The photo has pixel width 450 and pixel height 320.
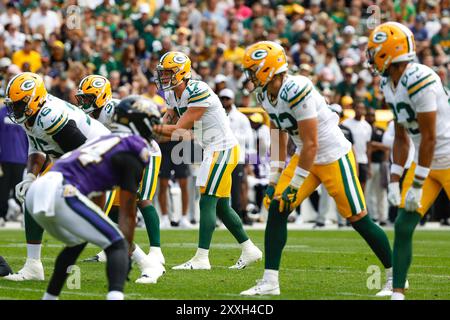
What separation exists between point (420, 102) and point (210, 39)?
513 inches

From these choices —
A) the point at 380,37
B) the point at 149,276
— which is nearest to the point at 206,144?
the point at 149,276

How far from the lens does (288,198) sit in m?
7.04

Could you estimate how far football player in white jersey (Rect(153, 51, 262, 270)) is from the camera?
9383 millimetres

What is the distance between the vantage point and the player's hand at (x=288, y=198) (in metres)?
7.04

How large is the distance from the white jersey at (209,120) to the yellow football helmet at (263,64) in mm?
2184

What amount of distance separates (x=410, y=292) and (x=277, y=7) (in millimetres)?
14584

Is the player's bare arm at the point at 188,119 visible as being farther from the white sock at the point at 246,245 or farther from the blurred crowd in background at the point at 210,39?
the blurred crowd in background at the point at 210,39

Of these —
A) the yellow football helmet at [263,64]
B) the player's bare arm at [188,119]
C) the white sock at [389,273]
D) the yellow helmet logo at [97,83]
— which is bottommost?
the white sock at [389,273]

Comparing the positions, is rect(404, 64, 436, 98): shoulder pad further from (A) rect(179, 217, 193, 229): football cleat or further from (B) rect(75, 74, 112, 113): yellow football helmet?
(A) rect(179, 217, 193, 229): football cleat

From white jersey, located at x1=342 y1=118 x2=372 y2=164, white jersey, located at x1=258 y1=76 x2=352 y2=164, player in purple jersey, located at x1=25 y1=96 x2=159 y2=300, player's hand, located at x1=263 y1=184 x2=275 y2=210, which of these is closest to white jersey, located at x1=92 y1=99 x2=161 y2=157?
player's hand, located at x1=263 y1=184 x2=275 y2=210

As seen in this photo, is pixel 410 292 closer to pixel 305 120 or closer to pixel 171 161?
pixel 305 120

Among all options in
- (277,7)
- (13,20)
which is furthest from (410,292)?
(277,7)

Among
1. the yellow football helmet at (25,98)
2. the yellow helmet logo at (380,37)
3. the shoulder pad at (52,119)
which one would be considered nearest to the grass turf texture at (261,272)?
the shoulder pad at (52,119)

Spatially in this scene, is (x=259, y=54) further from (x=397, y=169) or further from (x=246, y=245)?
(x=246, y=245)
